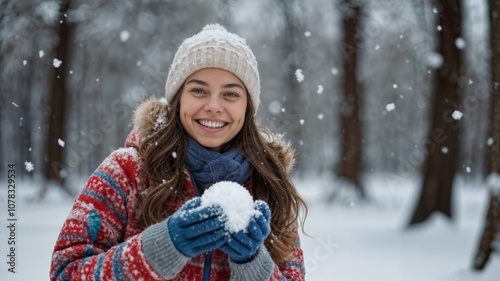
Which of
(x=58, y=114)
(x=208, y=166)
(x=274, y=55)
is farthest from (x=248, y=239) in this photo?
(x=274, y=55)

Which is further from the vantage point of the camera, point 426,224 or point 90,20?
point 90,20

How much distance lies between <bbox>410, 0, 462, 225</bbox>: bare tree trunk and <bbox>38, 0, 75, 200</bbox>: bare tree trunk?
23.2ft

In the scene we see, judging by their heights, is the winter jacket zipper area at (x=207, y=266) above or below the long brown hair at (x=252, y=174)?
below

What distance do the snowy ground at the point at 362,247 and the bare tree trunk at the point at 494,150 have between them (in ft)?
0.66

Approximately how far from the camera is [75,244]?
1762 mm

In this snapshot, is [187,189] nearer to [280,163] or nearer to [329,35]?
[280,163]

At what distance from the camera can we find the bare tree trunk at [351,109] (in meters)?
11.4

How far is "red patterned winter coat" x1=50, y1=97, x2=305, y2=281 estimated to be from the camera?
66.1 inches

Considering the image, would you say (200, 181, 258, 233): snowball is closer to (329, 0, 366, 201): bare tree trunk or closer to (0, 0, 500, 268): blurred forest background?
(0, 0, 500, 268): blurred forest background

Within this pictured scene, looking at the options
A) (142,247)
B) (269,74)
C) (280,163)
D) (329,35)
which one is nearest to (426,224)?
(280,163)

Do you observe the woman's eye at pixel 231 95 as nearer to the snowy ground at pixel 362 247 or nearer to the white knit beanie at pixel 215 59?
the white knit beanie at pixel 215 59

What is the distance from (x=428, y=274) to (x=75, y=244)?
5.10m

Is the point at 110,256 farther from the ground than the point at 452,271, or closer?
farther from the ground

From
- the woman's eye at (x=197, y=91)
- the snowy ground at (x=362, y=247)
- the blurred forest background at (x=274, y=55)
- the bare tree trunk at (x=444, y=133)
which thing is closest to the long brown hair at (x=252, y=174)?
the woman's eye at (x=197, y=91)
